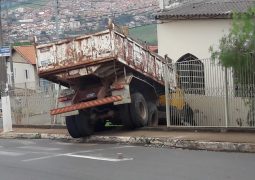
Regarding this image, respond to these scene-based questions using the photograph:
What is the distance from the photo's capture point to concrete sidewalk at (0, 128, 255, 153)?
43.3 ft

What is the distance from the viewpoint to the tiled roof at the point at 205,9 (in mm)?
23500

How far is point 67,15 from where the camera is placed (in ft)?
145

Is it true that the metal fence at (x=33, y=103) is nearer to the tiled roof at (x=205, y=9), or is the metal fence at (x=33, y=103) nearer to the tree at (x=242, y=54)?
the tiled roof at (x=205, y=9)

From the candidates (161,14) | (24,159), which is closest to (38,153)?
(24,159)

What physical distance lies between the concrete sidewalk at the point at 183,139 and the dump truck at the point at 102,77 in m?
0.62

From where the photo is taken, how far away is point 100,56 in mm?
16281

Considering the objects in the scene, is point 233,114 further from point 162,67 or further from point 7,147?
point 7,147

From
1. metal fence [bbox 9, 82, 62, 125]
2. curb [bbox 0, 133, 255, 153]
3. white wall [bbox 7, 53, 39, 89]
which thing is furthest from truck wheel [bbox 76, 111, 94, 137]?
white wall [bbox 7, 53, 39, 89]

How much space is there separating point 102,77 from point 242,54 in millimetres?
4531

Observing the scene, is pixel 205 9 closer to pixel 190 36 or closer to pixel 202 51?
pixel 190 36

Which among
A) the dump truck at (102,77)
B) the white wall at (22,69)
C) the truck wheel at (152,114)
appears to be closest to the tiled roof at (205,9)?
the dump truck at (102,77)

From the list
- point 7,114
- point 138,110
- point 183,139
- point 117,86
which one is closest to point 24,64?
point 7,114

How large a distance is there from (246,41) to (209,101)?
10.0 feet

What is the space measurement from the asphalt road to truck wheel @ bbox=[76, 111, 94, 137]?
7.25 feet
